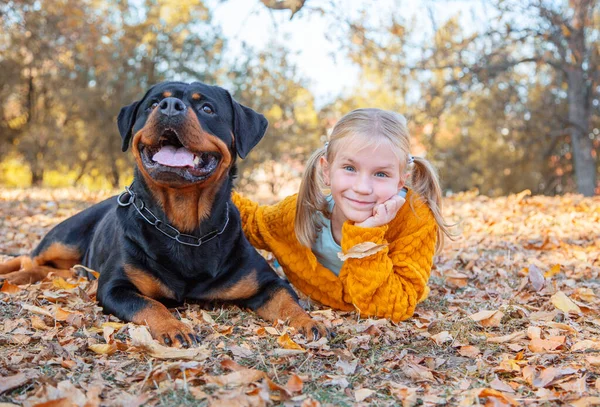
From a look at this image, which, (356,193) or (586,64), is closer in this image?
(356,193)

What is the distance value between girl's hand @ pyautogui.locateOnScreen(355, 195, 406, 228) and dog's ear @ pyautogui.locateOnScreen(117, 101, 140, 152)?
1632 mm

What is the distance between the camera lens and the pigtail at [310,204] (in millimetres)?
3877

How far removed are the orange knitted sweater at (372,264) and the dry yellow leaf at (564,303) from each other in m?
0.81

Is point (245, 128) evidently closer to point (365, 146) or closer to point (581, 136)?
point (365, 146)

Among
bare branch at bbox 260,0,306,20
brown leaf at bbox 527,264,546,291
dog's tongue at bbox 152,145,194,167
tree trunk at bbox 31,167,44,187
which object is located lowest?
tree trunk at bbox 31,167,44,187

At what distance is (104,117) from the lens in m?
16.9

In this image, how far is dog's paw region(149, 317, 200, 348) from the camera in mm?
2762

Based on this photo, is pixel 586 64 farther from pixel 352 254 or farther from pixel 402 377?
pixel 402 377

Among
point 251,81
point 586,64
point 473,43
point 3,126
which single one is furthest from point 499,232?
point 3,126

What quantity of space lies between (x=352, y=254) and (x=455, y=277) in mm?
1509

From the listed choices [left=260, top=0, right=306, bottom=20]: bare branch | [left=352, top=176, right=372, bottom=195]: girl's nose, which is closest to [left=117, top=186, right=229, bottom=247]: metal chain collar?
[left=352, top=176, right=372, bottom=195]: girl's nose

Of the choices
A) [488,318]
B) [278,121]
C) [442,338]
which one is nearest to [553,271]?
[488,318]

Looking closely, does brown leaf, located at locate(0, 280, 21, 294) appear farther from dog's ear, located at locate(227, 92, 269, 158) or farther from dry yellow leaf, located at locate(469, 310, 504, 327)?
dry yellow leaf, located at locate(469, 310, 504, 327)

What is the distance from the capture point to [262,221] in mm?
4262
